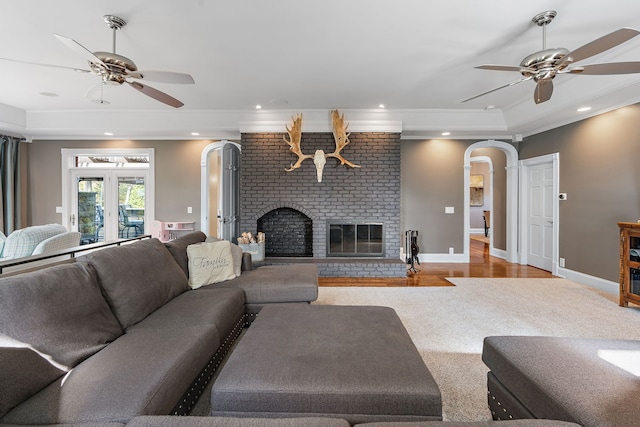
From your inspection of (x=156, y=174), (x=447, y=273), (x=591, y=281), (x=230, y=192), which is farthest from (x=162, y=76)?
(x=591, y=281)

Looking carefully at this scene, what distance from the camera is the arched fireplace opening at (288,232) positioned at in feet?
18.0

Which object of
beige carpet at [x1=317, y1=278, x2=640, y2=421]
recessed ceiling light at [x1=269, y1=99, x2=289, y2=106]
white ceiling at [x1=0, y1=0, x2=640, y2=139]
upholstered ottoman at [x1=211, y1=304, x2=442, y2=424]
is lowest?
beige carpet at [x1=317, y1=278, x2=640, y2=421]

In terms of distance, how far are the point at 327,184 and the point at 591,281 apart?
164 inches

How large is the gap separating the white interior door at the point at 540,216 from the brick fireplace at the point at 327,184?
2599 mm

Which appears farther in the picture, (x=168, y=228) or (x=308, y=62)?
(x=168, y=228)

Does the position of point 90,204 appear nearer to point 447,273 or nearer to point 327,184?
point 327,184

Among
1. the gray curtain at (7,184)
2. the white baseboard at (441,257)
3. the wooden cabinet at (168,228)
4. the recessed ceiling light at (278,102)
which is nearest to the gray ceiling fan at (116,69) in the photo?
the recessed ceiling light at (278,102)

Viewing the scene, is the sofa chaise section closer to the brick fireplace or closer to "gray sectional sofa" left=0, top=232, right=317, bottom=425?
"gray sectional sofa" left=0, top=232, right=317, bottom=425

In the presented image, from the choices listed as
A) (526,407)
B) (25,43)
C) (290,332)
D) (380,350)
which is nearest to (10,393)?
(290,332)

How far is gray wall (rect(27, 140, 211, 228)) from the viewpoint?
5820 mm

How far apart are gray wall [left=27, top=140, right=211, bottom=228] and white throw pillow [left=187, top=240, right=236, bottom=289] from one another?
11.1ft

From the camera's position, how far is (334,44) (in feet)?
9.48

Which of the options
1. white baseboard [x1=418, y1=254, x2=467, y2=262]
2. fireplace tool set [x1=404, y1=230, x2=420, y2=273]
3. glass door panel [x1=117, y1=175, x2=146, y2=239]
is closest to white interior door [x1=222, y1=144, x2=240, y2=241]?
glass door panel [x1=117, y1=175, x2=146, y2=239]

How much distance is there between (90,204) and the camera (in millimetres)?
5941
